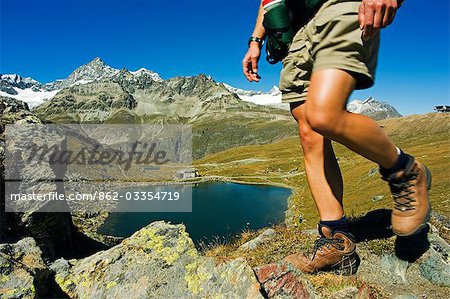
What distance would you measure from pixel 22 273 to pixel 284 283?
11.9 feet

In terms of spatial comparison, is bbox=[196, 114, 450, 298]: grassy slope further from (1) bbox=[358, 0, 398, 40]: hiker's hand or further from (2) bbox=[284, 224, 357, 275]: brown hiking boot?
(1) bbox=[358, 0, 398, 40]: hiker's hand

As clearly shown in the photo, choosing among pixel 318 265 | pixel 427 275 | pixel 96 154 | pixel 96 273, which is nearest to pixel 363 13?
pixel 318 265

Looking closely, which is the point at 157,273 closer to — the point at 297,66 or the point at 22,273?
the point at 22,273

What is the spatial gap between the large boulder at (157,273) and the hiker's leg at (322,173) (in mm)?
1815

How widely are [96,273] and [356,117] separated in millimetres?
4731

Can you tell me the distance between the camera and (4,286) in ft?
13.2

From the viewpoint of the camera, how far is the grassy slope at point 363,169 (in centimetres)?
5909

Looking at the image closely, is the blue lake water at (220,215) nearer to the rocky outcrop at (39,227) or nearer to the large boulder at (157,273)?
the rocky outcrop at (39,227)

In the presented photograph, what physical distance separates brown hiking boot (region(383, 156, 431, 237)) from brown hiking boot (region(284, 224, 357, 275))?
3.15 feet

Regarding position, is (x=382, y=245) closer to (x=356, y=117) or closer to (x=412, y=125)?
(x=356, y=117)

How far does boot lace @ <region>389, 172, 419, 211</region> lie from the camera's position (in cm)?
510

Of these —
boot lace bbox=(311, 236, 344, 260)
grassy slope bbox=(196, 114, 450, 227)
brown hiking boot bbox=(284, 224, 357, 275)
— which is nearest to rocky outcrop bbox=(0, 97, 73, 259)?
brown hiking boot bbox=(284, 224, 357, 275)

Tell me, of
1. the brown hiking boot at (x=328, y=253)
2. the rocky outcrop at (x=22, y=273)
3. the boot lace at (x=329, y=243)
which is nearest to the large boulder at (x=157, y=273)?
the rocky outcrop at (x=22, y=273)
